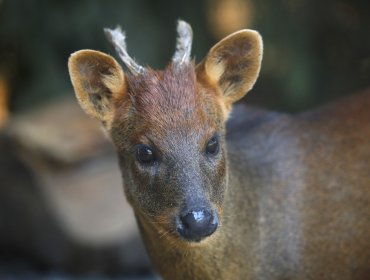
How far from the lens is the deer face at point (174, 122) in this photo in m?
4.75

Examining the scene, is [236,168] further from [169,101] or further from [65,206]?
[65,206]

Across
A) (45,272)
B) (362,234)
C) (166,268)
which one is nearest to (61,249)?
(45,272)

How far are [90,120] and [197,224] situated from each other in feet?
16.4

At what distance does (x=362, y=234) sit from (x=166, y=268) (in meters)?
1.38

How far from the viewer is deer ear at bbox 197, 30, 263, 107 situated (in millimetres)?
5145

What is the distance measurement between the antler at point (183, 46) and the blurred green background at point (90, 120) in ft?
8.52

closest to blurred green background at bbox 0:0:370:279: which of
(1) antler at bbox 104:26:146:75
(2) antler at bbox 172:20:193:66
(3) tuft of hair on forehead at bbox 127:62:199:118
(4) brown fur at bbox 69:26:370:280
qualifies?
(4) brown fur at bbox 69:26:370:280

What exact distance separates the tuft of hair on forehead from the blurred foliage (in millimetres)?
3110

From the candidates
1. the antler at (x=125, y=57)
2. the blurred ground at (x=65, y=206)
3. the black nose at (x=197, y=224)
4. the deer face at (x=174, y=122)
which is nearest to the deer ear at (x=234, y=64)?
the deer face at (x=174, y=122)

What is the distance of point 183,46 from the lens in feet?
17.2

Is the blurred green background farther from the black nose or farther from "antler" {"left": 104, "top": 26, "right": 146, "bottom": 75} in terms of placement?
the black nose

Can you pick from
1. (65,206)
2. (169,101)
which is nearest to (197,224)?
(169,101)

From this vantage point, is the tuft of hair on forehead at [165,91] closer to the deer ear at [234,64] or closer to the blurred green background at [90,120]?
the deer ear at [234,64]

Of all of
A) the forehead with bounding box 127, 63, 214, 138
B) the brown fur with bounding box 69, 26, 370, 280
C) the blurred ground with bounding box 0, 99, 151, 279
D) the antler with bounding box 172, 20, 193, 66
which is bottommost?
the blurred ground with bounding box 0, 99, 151, 279
